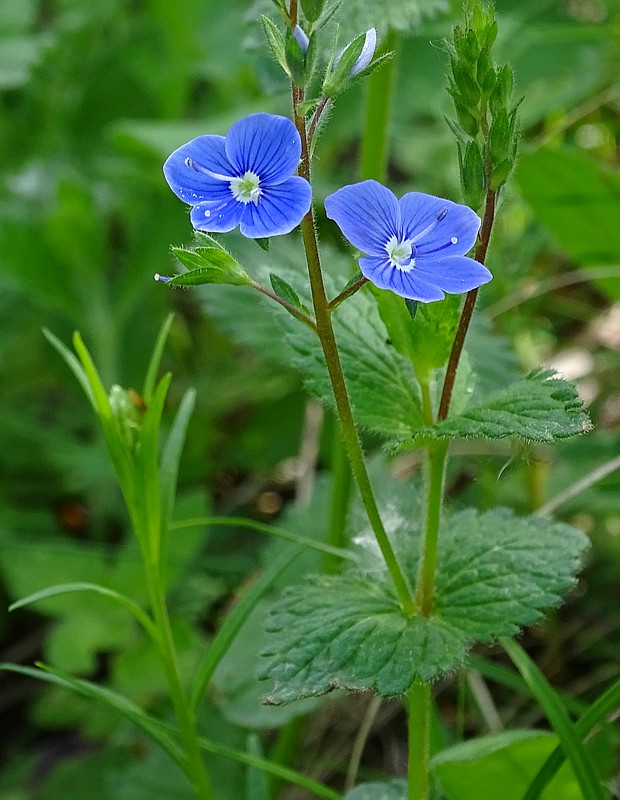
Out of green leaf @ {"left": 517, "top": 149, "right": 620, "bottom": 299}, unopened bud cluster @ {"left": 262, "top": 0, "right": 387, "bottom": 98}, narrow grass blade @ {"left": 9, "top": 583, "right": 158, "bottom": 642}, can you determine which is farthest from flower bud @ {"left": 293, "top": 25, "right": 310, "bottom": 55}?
green leaf @ {"left": 517, "top": 149, "right": 620, "bottom": 299}

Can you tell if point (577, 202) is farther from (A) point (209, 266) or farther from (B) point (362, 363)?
(A) point (209, 266)

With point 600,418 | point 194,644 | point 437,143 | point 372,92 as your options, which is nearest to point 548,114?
point 437,143

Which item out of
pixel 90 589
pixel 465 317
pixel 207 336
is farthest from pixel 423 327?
pixel 207 336

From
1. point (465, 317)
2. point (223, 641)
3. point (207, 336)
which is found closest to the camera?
point (465, 317)

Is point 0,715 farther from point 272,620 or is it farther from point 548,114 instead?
point 548,114

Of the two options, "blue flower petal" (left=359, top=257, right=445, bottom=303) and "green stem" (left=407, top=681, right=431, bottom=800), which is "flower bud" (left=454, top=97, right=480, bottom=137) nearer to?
"blue flower petal" (left=359, top=257, right=445, bottom=303)

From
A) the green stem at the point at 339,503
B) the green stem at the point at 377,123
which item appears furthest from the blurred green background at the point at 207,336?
the green stem at the point at 339,503

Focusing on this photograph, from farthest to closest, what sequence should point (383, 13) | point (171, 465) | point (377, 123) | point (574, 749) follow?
point (377, 123)
point (383, 13)
point (171, 465)
point (574, 749)
